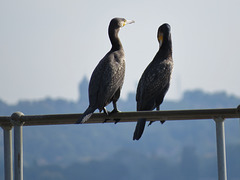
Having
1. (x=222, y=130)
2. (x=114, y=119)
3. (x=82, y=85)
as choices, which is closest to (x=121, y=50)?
(x=114, y=119)

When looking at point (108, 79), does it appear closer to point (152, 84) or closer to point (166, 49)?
point (152, 84)

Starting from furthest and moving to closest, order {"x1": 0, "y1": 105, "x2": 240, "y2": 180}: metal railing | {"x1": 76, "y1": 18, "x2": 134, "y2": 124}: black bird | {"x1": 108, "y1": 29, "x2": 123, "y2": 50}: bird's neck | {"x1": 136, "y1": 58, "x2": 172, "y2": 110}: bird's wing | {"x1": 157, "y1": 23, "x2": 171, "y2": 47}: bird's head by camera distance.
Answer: {"x1": 157, "y1": 23, "x2": 171, "y2": 47}: bird's head, {"x1": 136, "y1": 58, "x2": 172, "y2": 110}: bird's wing, {"x1": 108, "y1": 29, "x2": 123, "y2": 50}: bird's neck, {"x1": 76, "y1": 18, "x2": 134, "y2": 124}: black bird, {"x1": 0, "y1": 105, "x2": 240, "y2": 180}: metal railing

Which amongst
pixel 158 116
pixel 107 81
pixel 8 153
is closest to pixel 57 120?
pixel 8 153

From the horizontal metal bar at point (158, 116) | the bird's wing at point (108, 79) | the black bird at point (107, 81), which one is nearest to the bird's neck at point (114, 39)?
the black bird at point (107, 81)

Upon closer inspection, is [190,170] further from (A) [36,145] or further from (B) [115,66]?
(B) [115,66]

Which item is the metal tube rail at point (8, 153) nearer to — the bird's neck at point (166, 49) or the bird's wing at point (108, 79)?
the bird's wing at point (108, 79)

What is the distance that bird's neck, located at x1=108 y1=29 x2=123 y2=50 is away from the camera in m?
6.23

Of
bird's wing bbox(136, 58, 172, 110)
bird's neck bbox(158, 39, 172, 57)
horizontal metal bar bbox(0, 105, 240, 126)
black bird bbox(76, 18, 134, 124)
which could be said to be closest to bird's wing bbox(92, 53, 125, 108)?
black bird bbox(76, 18, 134, 124)

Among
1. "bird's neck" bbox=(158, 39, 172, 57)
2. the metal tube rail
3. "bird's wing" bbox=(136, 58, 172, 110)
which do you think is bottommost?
the metal tube rail

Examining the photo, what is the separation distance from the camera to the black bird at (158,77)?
6.41 meters

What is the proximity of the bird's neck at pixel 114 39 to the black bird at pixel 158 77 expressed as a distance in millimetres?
471

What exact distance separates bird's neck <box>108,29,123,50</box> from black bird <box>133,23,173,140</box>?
47cm

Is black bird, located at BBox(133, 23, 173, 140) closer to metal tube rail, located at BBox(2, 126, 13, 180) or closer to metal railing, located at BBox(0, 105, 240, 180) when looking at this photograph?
metal railing, located at BBox(0, 105, 240, 180)

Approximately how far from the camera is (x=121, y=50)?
616 cm
